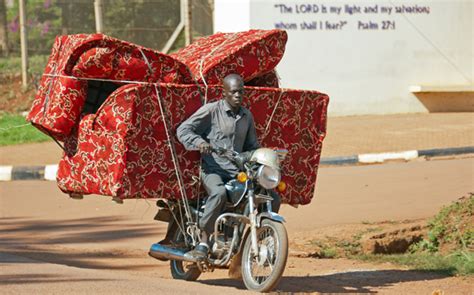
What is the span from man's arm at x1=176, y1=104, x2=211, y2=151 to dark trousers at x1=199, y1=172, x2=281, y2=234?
29cm

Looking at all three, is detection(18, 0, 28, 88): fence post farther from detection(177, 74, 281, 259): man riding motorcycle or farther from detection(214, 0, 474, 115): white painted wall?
detection(177, 74, 281, 259): man riding motorcycle

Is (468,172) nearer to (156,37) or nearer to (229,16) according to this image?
(229,16)

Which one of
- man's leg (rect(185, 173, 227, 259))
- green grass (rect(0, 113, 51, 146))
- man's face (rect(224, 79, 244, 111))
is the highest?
man's face (rect(224, 79, 244, 111))

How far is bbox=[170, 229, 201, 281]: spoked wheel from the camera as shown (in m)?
7.88

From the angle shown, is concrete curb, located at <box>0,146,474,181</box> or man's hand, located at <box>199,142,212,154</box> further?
concrete curb, located at <box>0,146,474,181</box>

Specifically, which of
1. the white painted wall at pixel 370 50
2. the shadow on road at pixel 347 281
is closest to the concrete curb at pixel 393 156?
the white painted wall at pixel 370 50

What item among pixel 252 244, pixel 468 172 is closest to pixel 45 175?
pixel 468 172

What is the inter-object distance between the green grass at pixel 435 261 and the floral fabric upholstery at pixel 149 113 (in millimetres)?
1489

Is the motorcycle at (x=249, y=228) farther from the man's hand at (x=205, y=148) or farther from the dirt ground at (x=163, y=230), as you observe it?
the dirt ground at (x=163, y=230)

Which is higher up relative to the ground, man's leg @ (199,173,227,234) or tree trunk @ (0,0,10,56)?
man's leg @ (199,173,227,234)

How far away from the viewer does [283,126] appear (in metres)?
7.98

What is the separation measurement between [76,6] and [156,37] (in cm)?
181

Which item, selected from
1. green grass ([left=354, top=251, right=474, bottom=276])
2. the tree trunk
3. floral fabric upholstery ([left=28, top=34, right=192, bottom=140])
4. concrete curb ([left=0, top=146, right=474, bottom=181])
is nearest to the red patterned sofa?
floral fabric upholstery ([left=28, top=34, right=192, bottom=140])

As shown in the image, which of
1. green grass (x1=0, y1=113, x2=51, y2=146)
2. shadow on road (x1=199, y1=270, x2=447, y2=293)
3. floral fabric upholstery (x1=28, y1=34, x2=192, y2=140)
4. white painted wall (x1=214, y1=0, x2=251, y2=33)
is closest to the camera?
floral fabric upholstery (x1=28, y1=34, x2=192, y2=140)
